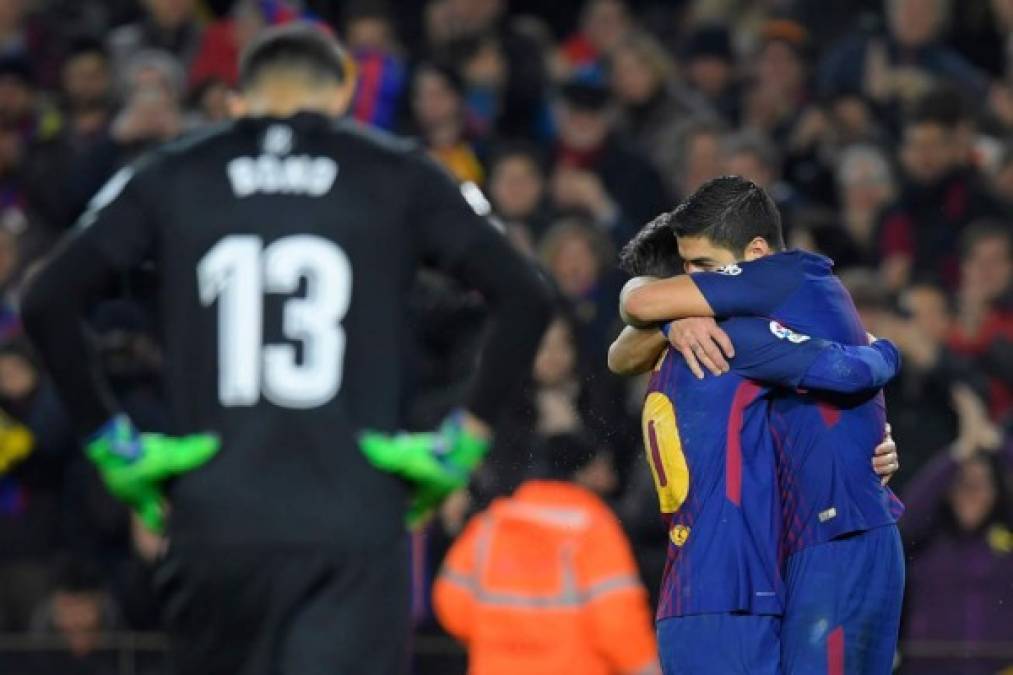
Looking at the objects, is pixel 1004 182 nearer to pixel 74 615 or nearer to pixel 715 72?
pixel 715 72

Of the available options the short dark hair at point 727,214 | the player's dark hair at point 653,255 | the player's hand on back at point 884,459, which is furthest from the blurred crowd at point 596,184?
the player's hand on back at point 884,459

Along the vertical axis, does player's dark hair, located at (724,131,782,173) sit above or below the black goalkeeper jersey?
above

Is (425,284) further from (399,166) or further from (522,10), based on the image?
(399,166)

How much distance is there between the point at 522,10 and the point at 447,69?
1356mm

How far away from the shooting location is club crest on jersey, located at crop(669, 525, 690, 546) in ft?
17.2

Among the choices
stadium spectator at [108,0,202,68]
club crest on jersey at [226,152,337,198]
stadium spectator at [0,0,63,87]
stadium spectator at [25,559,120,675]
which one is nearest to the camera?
club crest on jersey at [226,152,337,198]

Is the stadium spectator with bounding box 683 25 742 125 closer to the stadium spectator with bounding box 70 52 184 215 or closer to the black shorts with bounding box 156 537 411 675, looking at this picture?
the stadium spectator with bounding box 70 52 184 215

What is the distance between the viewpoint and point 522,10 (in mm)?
12742

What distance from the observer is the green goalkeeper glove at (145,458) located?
4.86 metres

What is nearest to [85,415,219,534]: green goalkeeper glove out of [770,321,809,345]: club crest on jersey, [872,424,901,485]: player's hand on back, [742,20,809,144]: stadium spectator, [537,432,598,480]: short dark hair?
[770,321,809,345]: club crest on jersey

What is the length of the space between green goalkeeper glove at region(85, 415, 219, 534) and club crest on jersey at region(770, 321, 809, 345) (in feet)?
4.42

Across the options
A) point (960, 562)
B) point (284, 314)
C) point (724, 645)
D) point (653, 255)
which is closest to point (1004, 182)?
point (960, 562)

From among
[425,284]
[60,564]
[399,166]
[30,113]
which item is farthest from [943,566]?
[30,113]

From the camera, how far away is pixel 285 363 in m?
4.82
